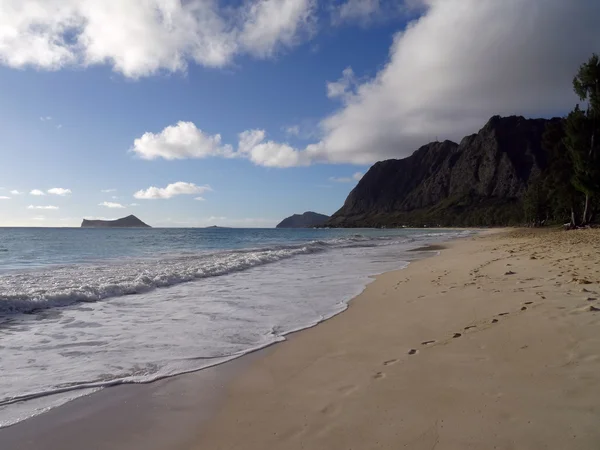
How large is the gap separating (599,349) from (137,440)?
5.06m

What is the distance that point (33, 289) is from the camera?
1129cm

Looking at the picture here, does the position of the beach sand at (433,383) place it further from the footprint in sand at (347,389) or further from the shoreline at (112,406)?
the shoreline at (112,406)

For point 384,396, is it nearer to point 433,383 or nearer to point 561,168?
point 433,383

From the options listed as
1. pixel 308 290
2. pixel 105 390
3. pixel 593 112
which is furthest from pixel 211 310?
pixel 593 112

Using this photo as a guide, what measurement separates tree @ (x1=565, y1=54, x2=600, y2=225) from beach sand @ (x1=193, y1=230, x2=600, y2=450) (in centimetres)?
3281

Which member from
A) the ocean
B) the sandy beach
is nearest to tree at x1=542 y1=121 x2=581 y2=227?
the ocean

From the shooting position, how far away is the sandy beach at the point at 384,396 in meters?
3.15

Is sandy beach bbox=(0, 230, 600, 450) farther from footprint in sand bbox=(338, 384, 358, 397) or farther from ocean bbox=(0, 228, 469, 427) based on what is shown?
ocean bbox=(0, 228, 469, 427)

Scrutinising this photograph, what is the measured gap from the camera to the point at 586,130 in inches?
1364

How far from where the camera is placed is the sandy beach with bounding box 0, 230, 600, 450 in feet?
10.3

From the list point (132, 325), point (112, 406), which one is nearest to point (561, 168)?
point (132, 325)

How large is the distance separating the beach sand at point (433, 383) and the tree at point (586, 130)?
32.8 metres

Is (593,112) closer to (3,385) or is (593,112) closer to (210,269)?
(210,269)

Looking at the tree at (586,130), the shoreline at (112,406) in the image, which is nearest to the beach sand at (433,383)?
the shoreline at (112,406)
